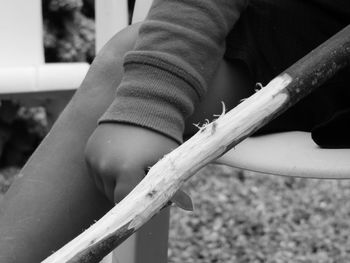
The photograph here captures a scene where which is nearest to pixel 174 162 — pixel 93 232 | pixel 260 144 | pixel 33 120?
pixel 93 232

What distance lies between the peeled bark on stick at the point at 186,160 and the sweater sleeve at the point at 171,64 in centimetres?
14

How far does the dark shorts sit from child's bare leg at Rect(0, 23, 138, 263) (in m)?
0.15

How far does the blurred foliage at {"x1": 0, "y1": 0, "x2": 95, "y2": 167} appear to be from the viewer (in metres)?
2.45

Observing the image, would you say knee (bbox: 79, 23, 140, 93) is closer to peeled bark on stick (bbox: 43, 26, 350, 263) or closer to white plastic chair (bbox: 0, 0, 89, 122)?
peeled bark on stick (bbox: 43, 26, 350, 263)

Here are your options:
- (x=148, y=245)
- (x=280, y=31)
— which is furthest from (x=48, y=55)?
(x=280, y=31)

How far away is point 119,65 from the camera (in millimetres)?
1030

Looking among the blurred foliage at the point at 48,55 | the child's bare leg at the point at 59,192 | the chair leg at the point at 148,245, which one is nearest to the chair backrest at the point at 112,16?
the chair leg at the point at 148,245

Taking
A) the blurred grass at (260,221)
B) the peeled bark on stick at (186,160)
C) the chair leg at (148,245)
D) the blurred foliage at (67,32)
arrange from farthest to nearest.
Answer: the blurred foliage at (67,32), the blurred grass at (260,221), the chair leg at (148,245), the peeled bark on stick at (186,160)

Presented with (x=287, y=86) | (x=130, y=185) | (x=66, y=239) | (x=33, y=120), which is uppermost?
(x=287, y=86)

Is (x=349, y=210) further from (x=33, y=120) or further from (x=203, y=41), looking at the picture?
(x=203, y=41)

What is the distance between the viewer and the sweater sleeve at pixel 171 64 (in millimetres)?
895

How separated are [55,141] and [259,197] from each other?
5.66 feet

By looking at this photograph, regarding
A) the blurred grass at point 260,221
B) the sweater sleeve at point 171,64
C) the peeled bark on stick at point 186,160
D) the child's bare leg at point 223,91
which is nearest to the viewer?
the peeled bark on stick at point 186,160

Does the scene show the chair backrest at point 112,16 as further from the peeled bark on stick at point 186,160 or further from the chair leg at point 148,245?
the peeled bark on stick at point 186,160
